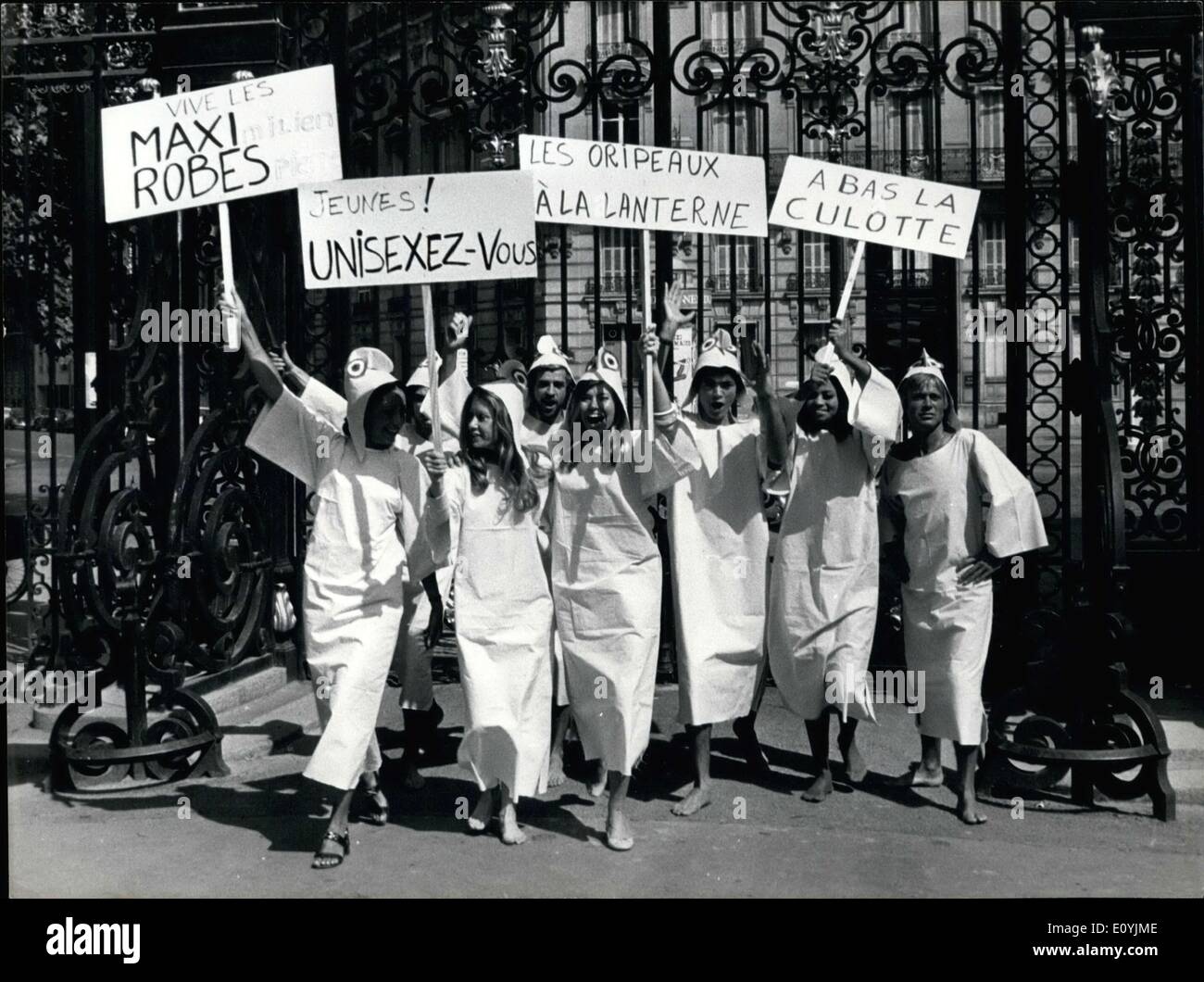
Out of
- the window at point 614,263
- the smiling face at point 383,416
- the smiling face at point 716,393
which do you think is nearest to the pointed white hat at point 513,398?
the smiling face at point 383,416

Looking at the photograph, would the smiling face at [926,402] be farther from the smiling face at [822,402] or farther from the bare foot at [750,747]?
the bare foot at [750,747]

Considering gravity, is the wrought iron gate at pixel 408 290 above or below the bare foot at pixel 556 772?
above

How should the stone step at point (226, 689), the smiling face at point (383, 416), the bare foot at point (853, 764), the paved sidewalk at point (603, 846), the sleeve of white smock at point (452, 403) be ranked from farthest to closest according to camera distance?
1. the stone step at point (226, 689)
2. the sleeve of white smock at point (452, 403)
3. the bare foot at point (853, 764)
4. the smiling face at point (383, 416)
5. the paved sidewalk at point (603, 846)

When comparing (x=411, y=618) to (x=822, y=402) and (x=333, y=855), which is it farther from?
(x=822, y=402)

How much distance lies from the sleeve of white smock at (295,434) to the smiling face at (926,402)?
2.46 metres

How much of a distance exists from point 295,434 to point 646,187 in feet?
6.10

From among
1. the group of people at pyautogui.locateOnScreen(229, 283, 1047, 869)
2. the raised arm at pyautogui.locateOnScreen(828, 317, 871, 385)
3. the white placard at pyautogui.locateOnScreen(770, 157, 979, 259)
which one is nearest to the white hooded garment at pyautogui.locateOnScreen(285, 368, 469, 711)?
the group of people at pyautogui.locateOnScreen(229, 283, 1047, 869)

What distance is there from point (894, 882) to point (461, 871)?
63.9 inches

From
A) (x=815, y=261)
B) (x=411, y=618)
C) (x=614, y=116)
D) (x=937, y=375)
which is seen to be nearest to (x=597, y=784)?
(x=411, y=618)

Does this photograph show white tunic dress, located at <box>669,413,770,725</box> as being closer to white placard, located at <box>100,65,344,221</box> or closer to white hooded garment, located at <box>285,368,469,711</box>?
white hooded garment, located at <box>285,368,469,711</box>

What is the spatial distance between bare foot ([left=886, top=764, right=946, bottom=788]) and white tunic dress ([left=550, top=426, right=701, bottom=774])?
4.40ft

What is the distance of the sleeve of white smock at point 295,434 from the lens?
603cm
